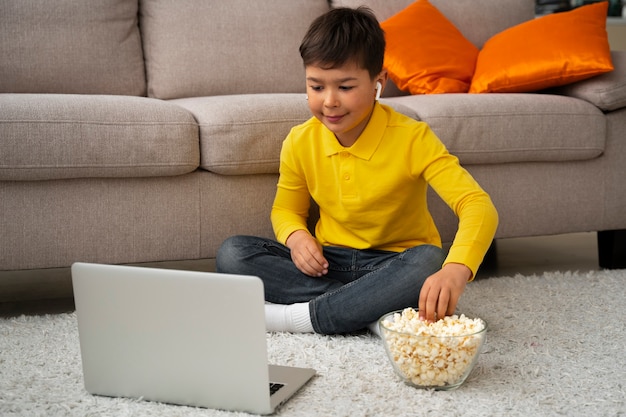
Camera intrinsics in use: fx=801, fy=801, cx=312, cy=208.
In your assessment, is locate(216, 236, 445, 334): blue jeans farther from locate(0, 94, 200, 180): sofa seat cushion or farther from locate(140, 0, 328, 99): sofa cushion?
locate(140, 0, 328, 99): sofa cushion

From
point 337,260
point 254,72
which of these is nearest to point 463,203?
point 337,260

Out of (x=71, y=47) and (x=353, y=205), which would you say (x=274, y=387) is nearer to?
(x=353, y=205)

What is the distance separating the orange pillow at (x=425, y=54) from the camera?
8.25 ft

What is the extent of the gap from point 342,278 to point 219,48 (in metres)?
1.05

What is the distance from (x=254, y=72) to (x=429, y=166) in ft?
3.45

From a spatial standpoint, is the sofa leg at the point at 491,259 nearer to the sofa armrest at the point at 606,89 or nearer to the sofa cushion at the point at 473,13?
the sofa armrest at the point at 606,89

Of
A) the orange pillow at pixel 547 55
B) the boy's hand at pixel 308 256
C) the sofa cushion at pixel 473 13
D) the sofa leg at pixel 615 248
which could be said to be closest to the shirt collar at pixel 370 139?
the boy's hand at pixel 308 256

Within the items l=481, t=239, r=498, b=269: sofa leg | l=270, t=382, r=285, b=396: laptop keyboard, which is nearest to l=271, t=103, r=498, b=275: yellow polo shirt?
l=270, t=382, r=285, b=396: laptop keyboard

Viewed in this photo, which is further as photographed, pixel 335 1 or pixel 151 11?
pixel 335 1

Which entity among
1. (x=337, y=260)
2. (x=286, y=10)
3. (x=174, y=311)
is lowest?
(x=337, y=260)

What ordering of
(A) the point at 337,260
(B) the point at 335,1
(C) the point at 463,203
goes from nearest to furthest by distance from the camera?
(C) the point at 463,203 < (A) the point at 337,260 < (B) the point at 335,1

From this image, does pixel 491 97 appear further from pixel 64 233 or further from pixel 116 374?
pixel 116 374

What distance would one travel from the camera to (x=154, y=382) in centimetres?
123

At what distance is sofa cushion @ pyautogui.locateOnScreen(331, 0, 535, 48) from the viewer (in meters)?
2.71
